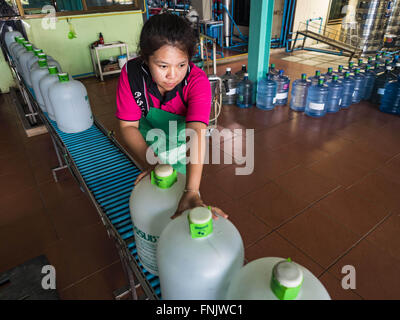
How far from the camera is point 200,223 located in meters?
0.55

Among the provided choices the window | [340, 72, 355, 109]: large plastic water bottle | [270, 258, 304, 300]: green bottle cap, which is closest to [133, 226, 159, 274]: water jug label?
[270, 258, 304, 300]: green bottle cap

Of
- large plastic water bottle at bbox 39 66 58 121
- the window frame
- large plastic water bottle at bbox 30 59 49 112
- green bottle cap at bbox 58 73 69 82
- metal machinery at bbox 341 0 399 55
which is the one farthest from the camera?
metal machinery at bbox 341 0 399 55

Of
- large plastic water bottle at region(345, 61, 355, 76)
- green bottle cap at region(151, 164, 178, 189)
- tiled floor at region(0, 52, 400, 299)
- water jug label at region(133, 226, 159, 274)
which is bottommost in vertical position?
tiled floor at region(0, 52, 400, 299)

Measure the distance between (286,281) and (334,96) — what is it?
141 inches

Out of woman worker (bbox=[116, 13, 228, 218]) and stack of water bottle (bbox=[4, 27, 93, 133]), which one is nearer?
woman worker (bbox=[116, 13, 228, 218])

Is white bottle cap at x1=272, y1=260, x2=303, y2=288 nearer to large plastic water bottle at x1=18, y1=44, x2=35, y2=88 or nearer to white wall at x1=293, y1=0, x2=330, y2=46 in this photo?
large plastic water bottle at x1=18, y1=44, x2=35, y2=88

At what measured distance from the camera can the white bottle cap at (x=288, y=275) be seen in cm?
44

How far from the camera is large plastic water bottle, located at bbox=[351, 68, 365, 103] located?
12.0ft

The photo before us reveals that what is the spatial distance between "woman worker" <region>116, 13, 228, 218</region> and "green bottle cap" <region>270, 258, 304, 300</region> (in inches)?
8.4

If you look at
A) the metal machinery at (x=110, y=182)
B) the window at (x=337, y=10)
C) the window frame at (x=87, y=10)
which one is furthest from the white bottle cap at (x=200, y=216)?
the window at (x=337, y=10)

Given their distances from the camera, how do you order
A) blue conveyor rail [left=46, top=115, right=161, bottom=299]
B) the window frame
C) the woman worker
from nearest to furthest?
1. the woman worker
2. blue conveyor rail [left=46, top=115, right=161, bottom=299]
3. the window frame

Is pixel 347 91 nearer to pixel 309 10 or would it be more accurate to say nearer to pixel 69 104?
pixel 69 104
